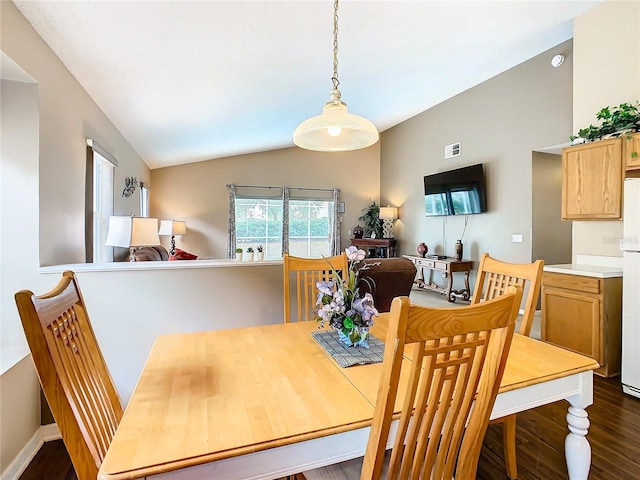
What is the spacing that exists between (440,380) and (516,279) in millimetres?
1245

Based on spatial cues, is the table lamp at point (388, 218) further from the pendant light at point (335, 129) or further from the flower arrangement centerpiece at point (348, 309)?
the flower arrangement centerpiece at point (348, 309)

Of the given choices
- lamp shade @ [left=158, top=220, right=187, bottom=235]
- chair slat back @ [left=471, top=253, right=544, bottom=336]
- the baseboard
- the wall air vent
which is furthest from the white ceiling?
the baseboard

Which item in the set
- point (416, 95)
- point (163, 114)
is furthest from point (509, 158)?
point (163, 114)

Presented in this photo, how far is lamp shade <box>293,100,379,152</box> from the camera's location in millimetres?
1786

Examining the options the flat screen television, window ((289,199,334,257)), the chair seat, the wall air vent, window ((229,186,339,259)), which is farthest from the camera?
window ((289,199,334,257))

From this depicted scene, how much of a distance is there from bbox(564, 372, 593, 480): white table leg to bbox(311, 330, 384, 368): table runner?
744 millimetres

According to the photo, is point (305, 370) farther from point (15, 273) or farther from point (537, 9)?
point (537, 9)

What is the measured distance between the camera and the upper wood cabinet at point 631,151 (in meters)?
2.68

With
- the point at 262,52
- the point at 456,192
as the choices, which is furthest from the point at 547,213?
the point at 262,52

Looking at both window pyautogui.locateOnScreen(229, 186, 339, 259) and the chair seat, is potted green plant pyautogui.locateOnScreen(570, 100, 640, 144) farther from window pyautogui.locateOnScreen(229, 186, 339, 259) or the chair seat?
window pyautogui.locateOnScreen(229, 186, 339, 259)

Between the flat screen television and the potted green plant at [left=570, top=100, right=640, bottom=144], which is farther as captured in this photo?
the flat screen television

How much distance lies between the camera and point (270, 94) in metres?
3.72

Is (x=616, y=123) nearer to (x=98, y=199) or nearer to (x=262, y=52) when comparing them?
(x=262, y=52)

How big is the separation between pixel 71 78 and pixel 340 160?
597 centimetres
